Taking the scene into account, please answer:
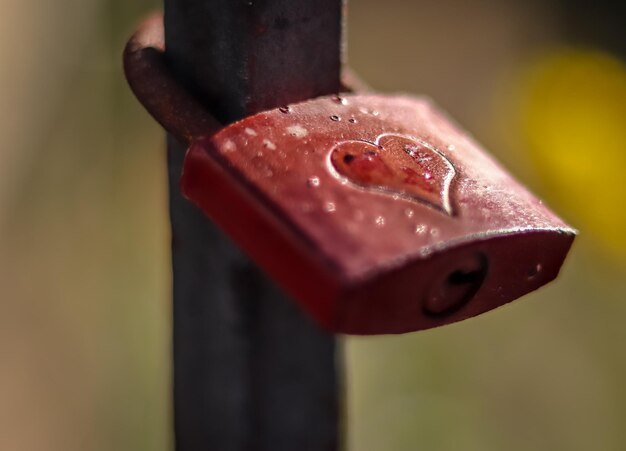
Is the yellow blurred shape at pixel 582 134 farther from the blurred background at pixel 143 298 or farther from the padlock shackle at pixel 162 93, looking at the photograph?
the padlock shackle at pixel 162 93

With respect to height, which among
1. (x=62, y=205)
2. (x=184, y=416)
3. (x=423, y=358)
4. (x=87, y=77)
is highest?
(x=184, y=416)

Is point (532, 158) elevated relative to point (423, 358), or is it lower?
elevated

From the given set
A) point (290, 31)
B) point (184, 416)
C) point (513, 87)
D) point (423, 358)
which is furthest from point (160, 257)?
point (290, 31)

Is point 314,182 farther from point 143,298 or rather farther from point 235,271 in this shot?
point 143,298

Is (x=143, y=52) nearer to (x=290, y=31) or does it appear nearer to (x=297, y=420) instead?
(x=290, y=31)

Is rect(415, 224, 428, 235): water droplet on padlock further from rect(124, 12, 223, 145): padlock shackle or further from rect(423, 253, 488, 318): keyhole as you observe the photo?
rect(124, 12, 223, 145): padlock shackle

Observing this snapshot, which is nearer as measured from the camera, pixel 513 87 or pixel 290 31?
pixel 290 31

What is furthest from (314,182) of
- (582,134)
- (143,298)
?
(582,134)
